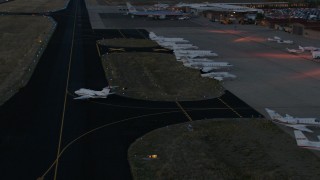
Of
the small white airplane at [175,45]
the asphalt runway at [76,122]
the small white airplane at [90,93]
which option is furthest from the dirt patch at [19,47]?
the small white airplane at [175,45]

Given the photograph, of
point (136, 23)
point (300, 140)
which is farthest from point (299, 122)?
point (136, 23)

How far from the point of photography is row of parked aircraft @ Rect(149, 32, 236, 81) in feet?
243

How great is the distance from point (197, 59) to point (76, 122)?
4176cm

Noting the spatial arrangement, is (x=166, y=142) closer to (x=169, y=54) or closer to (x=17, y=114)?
(x=17, y=114)

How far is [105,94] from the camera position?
59812 millimetres

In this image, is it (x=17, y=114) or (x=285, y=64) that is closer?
(x=17, y=114)

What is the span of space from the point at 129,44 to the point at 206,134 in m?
67.7

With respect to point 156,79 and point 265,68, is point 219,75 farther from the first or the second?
point 265,68

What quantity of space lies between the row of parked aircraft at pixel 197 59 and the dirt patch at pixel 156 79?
1.26 metres

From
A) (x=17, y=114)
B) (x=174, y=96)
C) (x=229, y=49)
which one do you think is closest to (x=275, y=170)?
(x=174, y=96)

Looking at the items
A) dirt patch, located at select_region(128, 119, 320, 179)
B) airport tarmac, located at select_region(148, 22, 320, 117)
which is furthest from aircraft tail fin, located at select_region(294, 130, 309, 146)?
airport tarmac, located at select_region(148, 22, 320, 117)

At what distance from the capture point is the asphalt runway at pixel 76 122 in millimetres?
38469

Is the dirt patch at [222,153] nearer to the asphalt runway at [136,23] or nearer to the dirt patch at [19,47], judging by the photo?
the dirt patch at [19,47]

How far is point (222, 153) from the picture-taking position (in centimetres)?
4219
